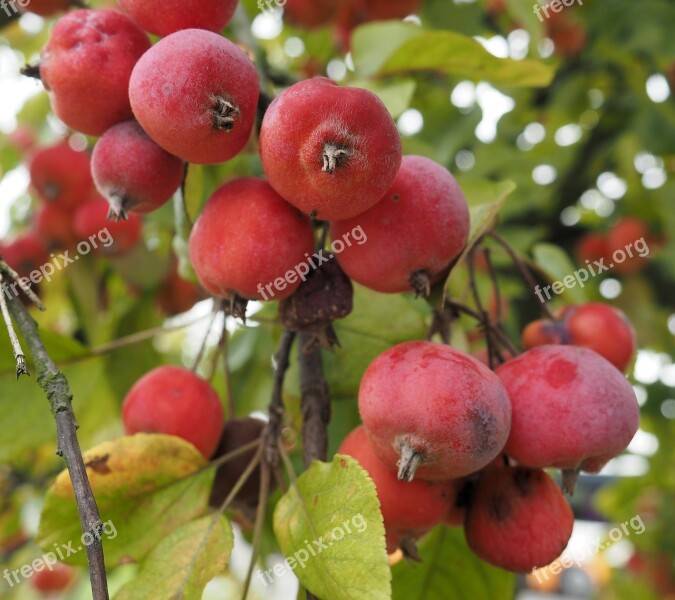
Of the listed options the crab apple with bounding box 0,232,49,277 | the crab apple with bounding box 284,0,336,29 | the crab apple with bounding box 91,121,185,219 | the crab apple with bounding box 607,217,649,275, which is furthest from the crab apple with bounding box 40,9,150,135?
the crab apple with bounding box 607,217,649,275

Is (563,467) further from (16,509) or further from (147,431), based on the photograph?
(16,509)

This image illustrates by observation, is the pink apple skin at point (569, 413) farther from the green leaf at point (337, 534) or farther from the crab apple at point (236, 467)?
the crab apple at point (236, 467)

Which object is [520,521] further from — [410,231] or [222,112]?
[222,112]

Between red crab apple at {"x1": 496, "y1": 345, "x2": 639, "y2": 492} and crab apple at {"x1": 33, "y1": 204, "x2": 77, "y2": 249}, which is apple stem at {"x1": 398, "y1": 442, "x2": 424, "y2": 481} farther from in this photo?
crab apple at {"x1": 33, "y1": 204, "x2": 77, "y2": 249}

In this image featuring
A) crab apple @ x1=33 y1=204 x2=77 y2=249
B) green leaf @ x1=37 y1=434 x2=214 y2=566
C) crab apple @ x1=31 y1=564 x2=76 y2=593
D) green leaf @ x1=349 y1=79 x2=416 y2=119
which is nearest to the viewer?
green leaf @ x1=37 y1=434 x2=214 y2=566

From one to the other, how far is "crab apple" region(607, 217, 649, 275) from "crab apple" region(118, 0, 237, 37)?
179 centimetres

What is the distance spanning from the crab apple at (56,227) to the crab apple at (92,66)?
0.95 m

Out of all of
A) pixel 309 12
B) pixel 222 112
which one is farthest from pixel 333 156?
pixel 309 12

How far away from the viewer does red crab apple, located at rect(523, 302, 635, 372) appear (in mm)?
1001

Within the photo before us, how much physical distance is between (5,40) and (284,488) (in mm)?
2047

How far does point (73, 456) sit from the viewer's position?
588mm

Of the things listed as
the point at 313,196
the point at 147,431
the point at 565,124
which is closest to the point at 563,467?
the point at 313,196

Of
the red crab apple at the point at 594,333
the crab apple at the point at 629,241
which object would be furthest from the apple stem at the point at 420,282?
the crab apple at the point at 629,241

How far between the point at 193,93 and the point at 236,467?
0.58 meters
